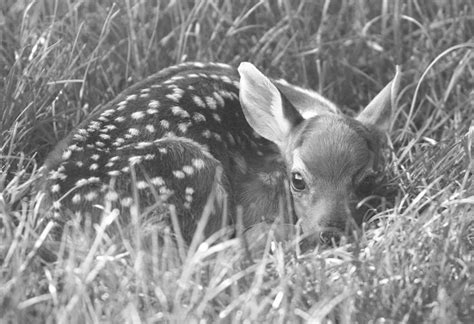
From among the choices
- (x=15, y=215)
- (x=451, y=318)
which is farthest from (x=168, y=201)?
(x=451, y=318)

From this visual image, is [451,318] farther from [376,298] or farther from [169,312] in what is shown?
[169,312]

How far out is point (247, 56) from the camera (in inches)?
261

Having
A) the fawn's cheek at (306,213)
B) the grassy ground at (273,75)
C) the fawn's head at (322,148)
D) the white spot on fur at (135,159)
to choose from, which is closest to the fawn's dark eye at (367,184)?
the fawn's head at (322,148)

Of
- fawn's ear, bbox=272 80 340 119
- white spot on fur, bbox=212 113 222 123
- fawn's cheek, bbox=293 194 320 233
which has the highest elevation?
white spot on fur, bbox=212 113 222 123

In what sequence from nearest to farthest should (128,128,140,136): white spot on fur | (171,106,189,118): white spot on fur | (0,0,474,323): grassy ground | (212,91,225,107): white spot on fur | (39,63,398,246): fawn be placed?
(0,0,474,323): grassy ground < (39,63,398,246): fawn < (128,128,140,136): white spot on fur < (171,106,189,118): white spot on fur < (212,91,225,107): white spot on fur

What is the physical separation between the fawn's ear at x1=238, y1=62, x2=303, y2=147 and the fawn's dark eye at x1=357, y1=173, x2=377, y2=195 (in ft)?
1.78

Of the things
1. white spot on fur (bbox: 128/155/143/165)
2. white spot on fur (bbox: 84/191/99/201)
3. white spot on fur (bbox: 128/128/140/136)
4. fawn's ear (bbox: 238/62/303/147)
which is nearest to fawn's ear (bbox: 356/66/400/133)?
fawn's ear (bbox: 238/62/303/147)

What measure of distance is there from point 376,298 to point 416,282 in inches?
7.9

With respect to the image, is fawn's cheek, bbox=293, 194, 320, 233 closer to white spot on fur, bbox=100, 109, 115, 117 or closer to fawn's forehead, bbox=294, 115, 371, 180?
fawn's forehead, bbox=294, 115, 371, 180

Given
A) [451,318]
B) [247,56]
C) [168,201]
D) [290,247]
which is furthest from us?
[247,56]

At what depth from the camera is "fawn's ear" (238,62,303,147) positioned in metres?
5.71

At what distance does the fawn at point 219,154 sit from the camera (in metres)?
5.06

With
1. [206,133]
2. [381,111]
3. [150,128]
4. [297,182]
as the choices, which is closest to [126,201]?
[150,128]

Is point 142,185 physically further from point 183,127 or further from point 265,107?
point 265,107
